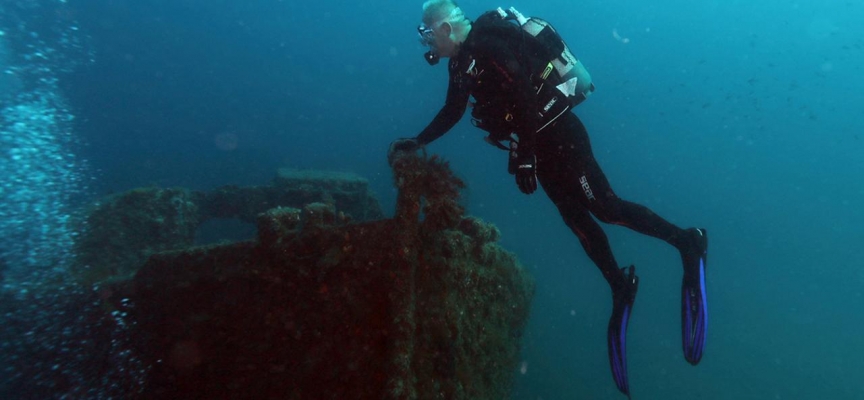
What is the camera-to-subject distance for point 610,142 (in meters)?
84.3

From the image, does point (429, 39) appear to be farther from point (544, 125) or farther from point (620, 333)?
point (620, 333)

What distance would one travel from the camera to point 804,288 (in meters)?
55.6

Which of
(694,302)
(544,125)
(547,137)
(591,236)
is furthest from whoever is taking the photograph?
(591,236)

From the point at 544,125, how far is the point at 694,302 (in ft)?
6.73

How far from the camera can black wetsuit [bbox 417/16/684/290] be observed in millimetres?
3539

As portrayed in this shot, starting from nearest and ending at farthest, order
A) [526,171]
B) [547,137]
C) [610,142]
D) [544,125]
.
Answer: [526,171] < [544,125] < [547,137] < [610,142]

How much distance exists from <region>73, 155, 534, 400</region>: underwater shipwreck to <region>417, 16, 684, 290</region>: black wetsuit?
3.23 feet

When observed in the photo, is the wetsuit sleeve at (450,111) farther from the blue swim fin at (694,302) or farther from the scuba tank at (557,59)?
Result: the blue swim fin at (694,302)

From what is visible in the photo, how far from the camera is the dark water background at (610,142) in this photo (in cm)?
2455

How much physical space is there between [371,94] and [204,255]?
77.6 meters

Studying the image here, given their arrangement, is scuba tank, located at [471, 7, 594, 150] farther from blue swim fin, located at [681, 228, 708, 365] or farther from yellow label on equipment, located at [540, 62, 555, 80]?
blue swim fin, located at [681, 228, 708, 365]

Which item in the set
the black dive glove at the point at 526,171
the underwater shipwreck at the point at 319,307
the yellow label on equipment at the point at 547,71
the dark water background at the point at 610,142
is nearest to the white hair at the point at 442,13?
the yellow label on equipment at the point at 547,71

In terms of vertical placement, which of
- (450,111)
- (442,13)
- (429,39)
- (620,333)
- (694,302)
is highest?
(442,13)

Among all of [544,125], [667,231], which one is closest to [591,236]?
[667,231]
